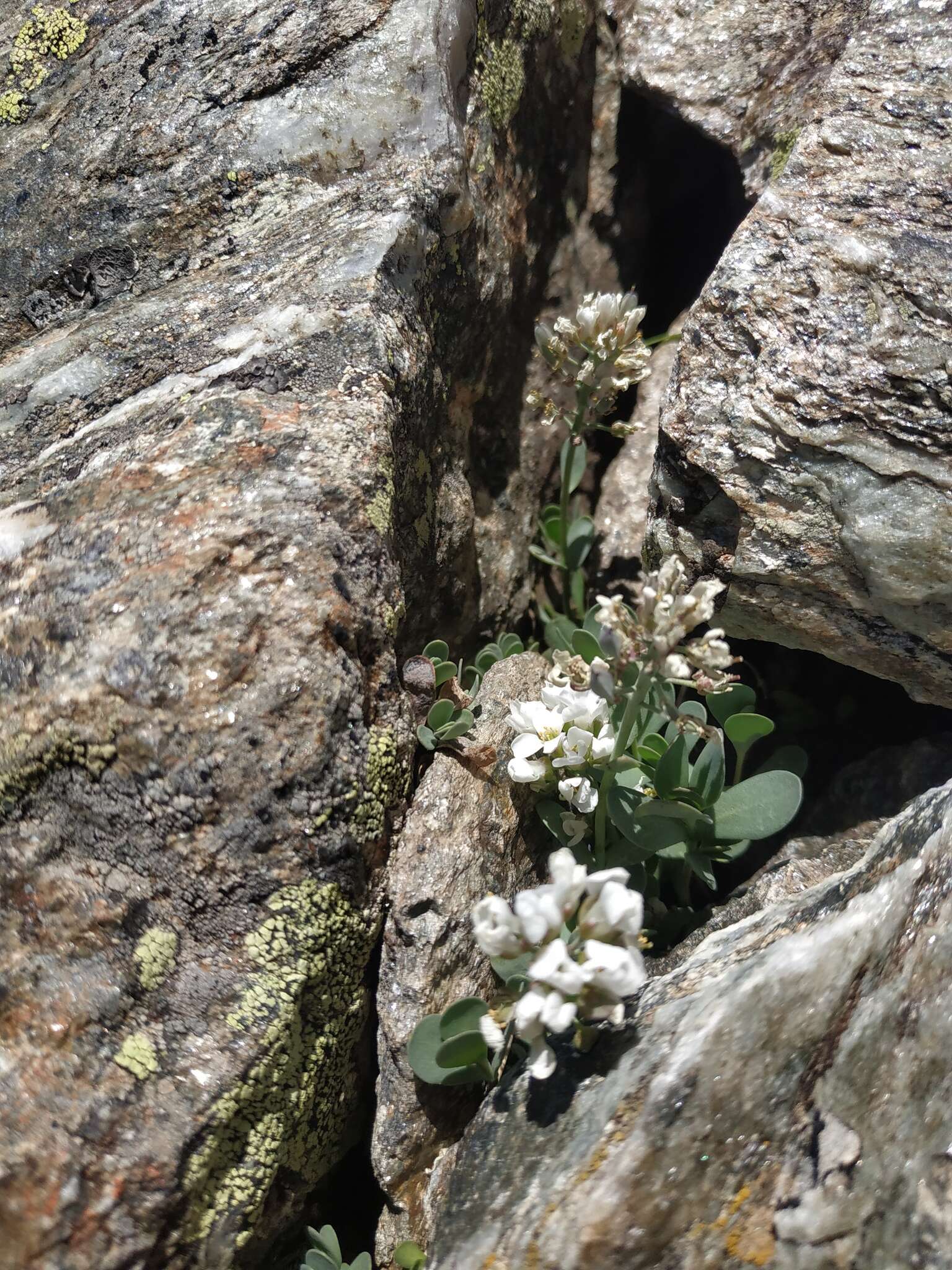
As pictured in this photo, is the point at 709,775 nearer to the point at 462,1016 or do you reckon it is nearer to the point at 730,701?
the point at 730,701

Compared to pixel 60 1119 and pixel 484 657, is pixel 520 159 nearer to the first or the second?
pixel 484 657

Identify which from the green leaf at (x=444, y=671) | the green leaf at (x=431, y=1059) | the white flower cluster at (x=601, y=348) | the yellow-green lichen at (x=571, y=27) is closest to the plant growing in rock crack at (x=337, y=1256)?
the green leaf at (x=431, y=1059)

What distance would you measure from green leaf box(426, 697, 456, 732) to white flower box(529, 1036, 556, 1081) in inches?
40.1

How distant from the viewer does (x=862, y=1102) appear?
76.2 inches

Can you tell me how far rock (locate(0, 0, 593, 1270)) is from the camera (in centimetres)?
227

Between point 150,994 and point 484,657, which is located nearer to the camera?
point 150,994

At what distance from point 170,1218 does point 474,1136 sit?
2.45 ft

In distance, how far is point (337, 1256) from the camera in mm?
2531

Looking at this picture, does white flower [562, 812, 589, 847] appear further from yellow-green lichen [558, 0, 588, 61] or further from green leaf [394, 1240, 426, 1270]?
yellow-green lichen [558, 0, 588, 61]

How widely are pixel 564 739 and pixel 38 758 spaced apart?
1.45 meters

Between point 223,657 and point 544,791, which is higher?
point 223,657

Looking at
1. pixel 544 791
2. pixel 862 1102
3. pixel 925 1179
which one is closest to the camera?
pixel 925 1179

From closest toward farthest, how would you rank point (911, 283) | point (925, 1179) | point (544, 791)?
point (925, 1179) → point (911, 283) → point (544, 791)

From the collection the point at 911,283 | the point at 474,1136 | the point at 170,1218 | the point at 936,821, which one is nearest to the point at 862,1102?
the point at 936,821
